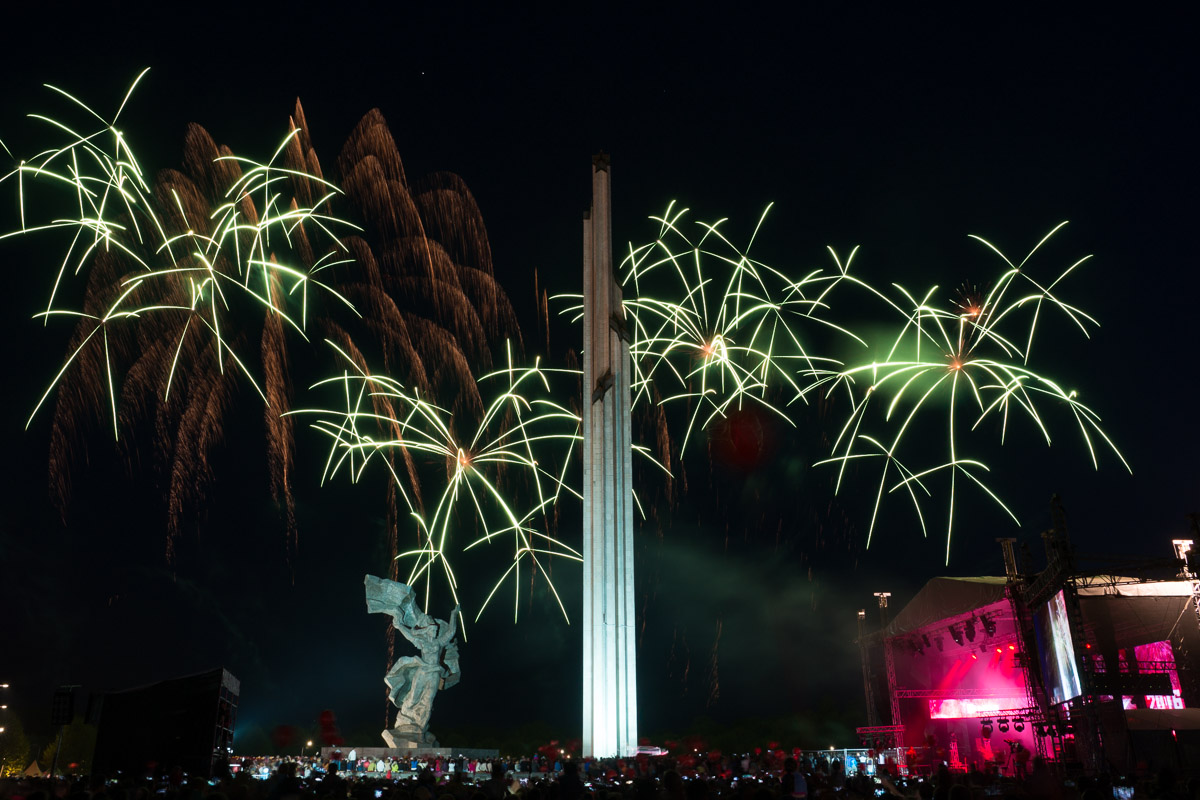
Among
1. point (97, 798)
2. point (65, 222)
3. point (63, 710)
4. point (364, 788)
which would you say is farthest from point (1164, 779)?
point (65, 222)

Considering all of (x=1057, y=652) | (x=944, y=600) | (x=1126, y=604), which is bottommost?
(x=1057, y=652)

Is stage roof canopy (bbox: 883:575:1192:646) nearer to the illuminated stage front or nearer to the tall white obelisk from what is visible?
the illuminated stage front

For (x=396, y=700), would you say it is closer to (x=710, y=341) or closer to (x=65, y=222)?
(x=710, y=341)

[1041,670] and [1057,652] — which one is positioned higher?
[1057,652]

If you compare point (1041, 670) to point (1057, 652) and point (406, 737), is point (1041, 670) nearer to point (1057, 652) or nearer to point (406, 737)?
point (1057, 652)

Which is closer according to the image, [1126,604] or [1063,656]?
[1063,656]

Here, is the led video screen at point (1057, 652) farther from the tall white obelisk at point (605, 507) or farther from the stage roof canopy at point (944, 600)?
the tall white obelisk at point (605, 507)

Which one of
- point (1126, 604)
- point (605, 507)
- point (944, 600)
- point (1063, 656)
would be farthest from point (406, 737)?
point (1126, 604)

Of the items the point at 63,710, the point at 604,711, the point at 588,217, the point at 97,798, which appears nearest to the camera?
the point at 97,798
